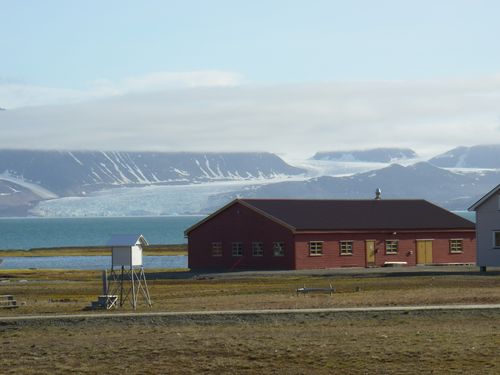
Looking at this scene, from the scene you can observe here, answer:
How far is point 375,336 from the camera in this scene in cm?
3488

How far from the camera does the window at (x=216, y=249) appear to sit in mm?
89812

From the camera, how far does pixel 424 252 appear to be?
90438mm

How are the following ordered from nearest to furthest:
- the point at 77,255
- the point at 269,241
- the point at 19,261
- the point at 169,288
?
the point at 169,288, the point at 269,241, the point at 19,261, the point at 77,255

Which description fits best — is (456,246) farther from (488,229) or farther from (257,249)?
(257,249)

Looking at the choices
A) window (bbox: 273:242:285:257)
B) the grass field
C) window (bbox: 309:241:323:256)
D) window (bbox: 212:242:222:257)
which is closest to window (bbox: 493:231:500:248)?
window (bbox: 309:241:323:256)

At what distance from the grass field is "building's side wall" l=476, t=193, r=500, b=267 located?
26.4 metres

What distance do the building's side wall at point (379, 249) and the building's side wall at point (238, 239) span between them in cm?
139

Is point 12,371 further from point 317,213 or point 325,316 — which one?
point 317,213

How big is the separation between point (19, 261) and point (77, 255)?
19462 mm

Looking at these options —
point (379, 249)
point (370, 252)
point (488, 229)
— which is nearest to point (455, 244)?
point (379, 249)

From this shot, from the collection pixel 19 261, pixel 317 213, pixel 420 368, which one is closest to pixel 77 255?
pixel 19 261

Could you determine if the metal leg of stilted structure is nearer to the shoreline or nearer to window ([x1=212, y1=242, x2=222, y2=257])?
window ([x1=212, y1=242, x2=222, y2=257])

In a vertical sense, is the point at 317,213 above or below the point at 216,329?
above

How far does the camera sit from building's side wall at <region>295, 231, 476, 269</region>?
85.2m
